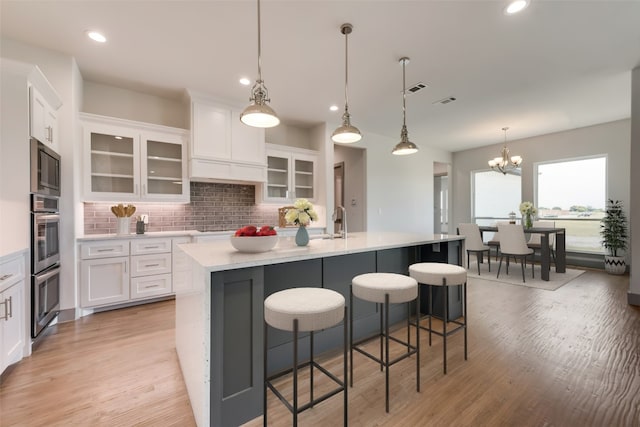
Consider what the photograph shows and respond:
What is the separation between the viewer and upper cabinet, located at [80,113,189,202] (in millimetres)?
3230

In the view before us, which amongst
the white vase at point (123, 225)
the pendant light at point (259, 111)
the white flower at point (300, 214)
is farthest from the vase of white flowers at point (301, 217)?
the white vase at point (123, 225)

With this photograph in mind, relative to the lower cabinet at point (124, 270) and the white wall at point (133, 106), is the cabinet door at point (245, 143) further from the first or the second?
the lower cabinet at point (124, 270)

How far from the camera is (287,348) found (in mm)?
1940

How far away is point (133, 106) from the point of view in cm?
368

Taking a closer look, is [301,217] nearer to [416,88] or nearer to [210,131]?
[210,131]

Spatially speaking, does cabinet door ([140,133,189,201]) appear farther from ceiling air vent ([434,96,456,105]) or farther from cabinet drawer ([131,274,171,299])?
ceiling air vent ([434,96,456,105])

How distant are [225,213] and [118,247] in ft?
4.93

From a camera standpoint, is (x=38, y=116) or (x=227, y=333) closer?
(x=227, y=333)

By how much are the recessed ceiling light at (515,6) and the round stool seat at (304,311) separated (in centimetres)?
257

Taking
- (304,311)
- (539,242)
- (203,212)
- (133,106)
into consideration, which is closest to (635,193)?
(539,242)

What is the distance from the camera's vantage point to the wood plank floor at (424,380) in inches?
59.7

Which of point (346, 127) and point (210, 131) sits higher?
point (210, 131)

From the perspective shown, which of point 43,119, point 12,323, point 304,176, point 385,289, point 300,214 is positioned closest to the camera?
point 385,289

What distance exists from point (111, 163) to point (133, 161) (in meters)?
0.23
